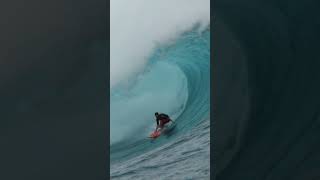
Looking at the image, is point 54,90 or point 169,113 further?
point 169,113

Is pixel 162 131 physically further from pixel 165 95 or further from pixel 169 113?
pixel 165 95

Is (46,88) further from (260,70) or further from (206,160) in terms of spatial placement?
(260,70)

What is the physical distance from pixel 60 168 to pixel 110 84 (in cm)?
78

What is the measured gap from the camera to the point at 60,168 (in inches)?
163

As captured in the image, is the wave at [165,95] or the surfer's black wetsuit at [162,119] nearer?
the wave at [165,95]

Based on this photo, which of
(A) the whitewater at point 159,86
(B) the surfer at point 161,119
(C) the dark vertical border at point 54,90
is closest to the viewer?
(C) the dark vertical border at point 54,90

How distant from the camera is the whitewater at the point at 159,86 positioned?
14.4ft

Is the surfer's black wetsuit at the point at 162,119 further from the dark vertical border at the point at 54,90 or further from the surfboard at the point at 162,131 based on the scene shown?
the dark vertical border at the point at 54,90

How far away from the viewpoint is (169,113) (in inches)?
182

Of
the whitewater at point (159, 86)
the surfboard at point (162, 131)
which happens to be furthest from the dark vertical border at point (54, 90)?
the surfboard at point (162, 131)

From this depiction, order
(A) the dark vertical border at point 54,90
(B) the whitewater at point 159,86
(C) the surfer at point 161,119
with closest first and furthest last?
(A) the dark vertical border at point 54,90 → (B) the whitewater at point 159,86 → (C) the surfer at point 161,119

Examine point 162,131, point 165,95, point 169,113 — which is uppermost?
point 165,95

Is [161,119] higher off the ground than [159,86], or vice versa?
[159,86]

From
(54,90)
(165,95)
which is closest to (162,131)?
(165,95)
